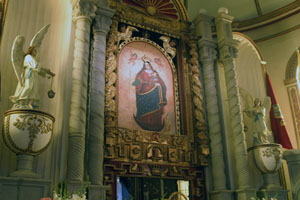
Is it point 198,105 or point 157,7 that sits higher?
point 157,7

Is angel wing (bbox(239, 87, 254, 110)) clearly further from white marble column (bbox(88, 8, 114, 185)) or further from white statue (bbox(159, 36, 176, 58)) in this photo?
white marble column (bbox(88, 8, 114, 185))

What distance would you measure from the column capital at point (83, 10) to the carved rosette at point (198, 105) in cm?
272

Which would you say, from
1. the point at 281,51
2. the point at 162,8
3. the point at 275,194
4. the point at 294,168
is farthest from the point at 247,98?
the point at 281,51

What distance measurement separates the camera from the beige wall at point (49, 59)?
5.53 m

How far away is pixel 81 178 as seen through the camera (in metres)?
5.57

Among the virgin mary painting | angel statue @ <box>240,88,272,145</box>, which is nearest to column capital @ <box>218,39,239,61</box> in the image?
Answer: angel statue @ <box>240,88,272,145</box>

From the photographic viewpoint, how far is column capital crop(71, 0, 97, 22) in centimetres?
670

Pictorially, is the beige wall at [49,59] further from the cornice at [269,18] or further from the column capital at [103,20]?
the cornice at [269,18]

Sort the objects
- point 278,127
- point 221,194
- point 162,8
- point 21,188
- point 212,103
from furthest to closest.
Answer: point 278,127 → point 162,8 → point 212,103 → point 221,194 → point 21,188

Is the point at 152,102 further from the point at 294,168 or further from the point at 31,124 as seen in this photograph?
the point at 294,168

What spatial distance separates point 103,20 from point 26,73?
7.72ft

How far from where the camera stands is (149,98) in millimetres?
7477

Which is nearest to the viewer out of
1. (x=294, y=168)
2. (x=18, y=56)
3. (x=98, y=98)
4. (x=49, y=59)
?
(x=18, y=56)

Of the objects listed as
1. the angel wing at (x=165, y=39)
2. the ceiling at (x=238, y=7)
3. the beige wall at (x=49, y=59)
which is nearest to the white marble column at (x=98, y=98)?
the beige wall at (x=49, y=59)
